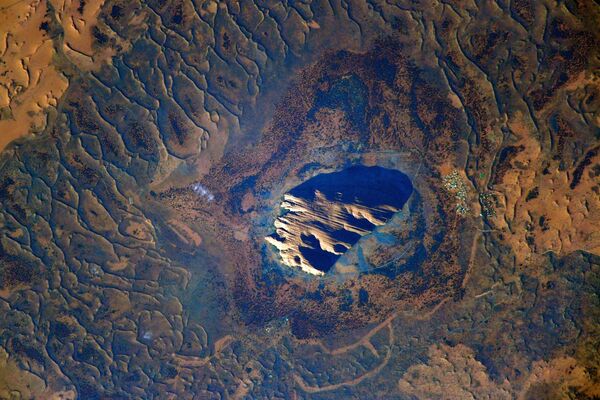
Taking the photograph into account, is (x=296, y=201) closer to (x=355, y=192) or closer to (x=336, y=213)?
(x=336, y=213)

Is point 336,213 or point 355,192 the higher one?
point 355,192

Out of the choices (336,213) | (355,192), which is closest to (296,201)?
(336,213)

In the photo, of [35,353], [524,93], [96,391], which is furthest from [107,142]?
[524,93]

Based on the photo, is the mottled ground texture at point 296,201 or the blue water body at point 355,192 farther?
the blue water body at point 355,192

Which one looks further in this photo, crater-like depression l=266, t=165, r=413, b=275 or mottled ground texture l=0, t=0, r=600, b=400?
crater-like depression l=266, t=165, r=413, b=275

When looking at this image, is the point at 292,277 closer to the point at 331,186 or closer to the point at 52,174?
the point at 331,186
